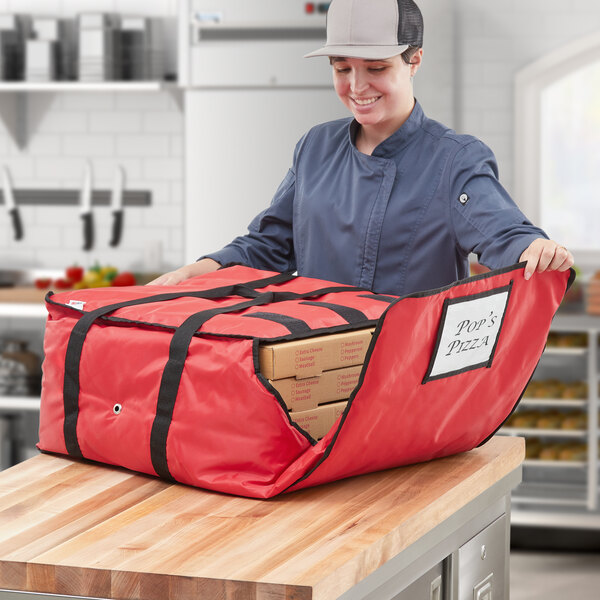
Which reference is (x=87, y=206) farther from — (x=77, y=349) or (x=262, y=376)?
(x=262, y=376)

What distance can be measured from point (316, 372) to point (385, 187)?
57cm

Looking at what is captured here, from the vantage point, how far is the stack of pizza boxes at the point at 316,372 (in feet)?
4.58

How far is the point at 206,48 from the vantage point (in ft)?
15.0

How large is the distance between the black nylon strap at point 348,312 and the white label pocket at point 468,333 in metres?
0.15

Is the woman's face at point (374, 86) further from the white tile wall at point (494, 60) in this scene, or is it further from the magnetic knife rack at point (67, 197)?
the magnetic knife rack at point (67, 197)

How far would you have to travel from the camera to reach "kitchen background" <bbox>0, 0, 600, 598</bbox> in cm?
457

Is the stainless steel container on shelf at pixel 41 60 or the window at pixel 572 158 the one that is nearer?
the stainless steel container on shelf at pixel 41 60

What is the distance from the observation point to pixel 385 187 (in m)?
1.92


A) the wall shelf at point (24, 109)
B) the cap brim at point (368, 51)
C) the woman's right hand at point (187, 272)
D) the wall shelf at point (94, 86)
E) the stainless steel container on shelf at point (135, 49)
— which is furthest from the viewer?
the wall shelf at point (24, 109)

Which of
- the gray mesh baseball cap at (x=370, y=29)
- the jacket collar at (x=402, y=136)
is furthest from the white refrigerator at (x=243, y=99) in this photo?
the gray mesh baseball cap at (x=370, y=29)

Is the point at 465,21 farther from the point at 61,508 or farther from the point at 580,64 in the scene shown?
the point at 61,508

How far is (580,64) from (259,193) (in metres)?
1.89

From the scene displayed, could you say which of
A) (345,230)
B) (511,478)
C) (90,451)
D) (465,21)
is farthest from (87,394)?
(465,21)

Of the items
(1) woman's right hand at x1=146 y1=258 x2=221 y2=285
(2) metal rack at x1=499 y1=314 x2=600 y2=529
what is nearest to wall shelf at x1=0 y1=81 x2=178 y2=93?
(2) metal rack at x1=499 y1=314 x2=600 y2=529
